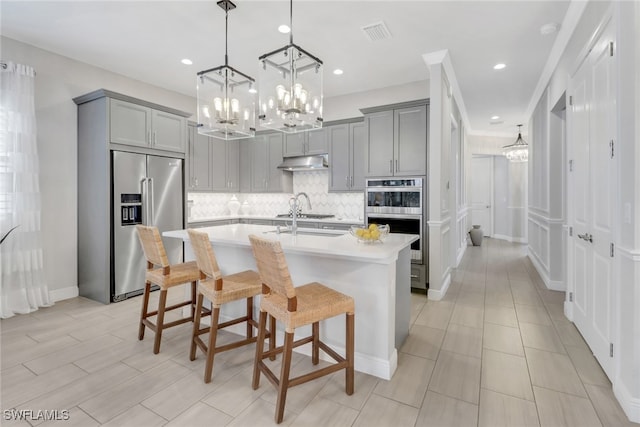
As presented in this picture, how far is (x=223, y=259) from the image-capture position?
3.03 m

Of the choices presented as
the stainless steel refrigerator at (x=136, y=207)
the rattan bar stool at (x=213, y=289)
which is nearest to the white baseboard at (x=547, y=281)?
the rattan bar stool at (x=213, y=289)

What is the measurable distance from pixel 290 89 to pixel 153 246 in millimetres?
1694

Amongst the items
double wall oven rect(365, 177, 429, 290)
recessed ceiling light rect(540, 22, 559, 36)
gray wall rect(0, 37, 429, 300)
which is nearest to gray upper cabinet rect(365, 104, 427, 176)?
double wall oven rect(365, 177, 429, 290)

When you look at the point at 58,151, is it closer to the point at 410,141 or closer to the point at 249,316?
the point at 249,316

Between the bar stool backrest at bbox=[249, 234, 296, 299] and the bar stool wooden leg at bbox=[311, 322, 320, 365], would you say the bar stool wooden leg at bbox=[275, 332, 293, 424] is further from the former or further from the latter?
the bar stool wooden leg at bbox=[311, 322, 320, 365]

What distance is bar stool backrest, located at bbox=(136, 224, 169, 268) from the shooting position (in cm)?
252

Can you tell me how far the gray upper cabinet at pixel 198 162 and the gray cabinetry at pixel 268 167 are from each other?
2.83 ft

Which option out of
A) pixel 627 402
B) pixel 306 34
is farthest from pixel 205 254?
pixel 627 402

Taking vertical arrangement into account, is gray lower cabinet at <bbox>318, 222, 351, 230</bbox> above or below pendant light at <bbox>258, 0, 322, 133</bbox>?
below

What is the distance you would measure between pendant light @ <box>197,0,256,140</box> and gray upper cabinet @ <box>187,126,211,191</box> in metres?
2.53

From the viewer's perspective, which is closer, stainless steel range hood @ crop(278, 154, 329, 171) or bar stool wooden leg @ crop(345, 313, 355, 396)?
bar stool wooden leg @ crop(345, 313, 355, 396)

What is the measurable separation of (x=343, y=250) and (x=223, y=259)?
147cm

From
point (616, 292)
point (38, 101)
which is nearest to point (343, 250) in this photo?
point (616, 292)

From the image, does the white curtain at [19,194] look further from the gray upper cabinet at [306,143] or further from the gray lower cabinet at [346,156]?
the gray lower cabinet at [346,156]
